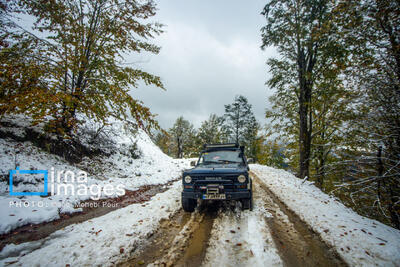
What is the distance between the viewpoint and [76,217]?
168 inches

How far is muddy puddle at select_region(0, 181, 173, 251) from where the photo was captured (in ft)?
10.3

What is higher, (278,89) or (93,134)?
(278,89)

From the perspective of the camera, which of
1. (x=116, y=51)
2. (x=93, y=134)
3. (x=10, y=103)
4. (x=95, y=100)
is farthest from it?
(x=93, y=134)

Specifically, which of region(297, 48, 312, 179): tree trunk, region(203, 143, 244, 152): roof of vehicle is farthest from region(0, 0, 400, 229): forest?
region(203, 143, 244, 152): roof of vehicle

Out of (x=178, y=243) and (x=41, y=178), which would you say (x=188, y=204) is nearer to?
(x=178, y=243)

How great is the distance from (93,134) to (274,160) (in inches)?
925

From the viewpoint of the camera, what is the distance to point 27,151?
19.5 feet

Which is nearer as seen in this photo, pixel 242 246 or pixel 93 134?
pixel 242 246

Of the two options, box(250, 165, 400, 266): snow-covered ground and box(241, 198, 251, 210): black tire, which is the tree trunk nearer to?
box(250, 165, 400, 266): snow-covered ground

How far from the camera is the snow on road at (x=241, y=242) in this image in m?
2.46

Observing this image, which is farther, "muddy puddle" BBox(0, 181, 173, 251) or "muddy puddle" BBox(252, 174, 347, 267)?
"muddy puddle" BBox(0, 181, 173, 251)

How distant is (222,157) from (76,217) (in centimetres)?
458

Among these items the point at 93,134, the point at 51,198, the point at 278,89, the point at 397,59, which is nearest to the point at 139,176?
the point at 93,134

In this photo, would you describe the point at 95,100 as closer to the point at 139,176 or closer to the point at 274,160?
the point at 139,176
